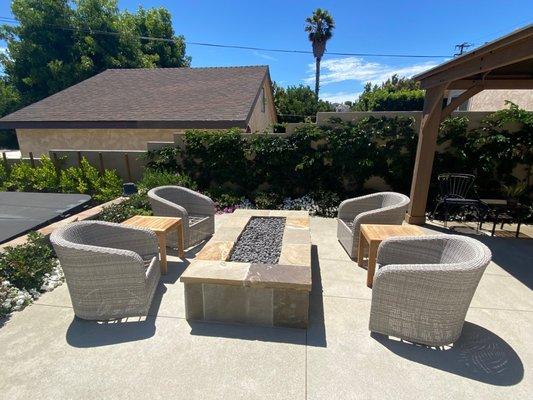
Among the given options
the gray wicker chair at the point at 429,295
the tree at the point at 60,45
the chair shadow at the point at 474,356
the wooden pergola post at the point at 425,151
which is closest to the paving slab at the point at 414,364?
the chair shadow at the point at 474,356

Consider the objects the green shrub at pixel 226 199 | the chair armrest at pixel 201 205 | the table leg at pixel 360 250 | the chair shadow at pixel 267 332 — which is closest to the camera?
the chair shadow at pixel 267 332

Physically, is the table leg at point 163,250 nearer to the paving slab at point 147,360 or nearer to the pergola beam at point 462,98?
the paving slab at point 147,360

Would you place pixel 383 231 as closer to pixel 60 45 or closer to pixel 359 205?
pixel 359 205

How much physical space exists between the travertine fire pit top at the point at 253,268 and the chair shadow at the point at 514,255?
2.82 meters

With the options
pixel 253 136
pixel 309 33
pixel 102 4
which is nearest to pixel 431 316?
→ pixel 253 136

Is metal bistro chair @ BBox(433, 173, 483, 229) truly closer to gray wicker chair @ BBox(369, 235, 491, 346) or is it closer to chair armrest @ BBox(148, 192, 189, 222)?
gray wicker chair @ BBox(369, 235, 491, 346)

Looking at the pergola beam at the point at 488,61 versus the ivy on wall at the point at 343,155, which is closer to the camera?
the pergola beam at the point at 488,61

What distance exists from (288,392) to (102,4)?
83.2 ft

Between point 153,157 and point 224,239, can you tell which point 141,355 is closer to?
point 224,239

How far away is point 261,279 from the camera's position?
2578 millimetres

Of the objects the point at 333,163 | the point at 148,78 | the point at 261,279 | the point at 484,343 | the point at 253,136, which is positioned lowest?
the point at 484,343

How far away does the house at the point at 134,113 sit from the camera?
9.59 meters

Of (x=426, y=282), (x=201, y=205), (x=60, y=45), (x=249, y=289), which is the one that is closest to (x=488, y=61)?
(x=426, y=282)

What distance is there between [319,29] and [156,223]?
26150 millimetres
